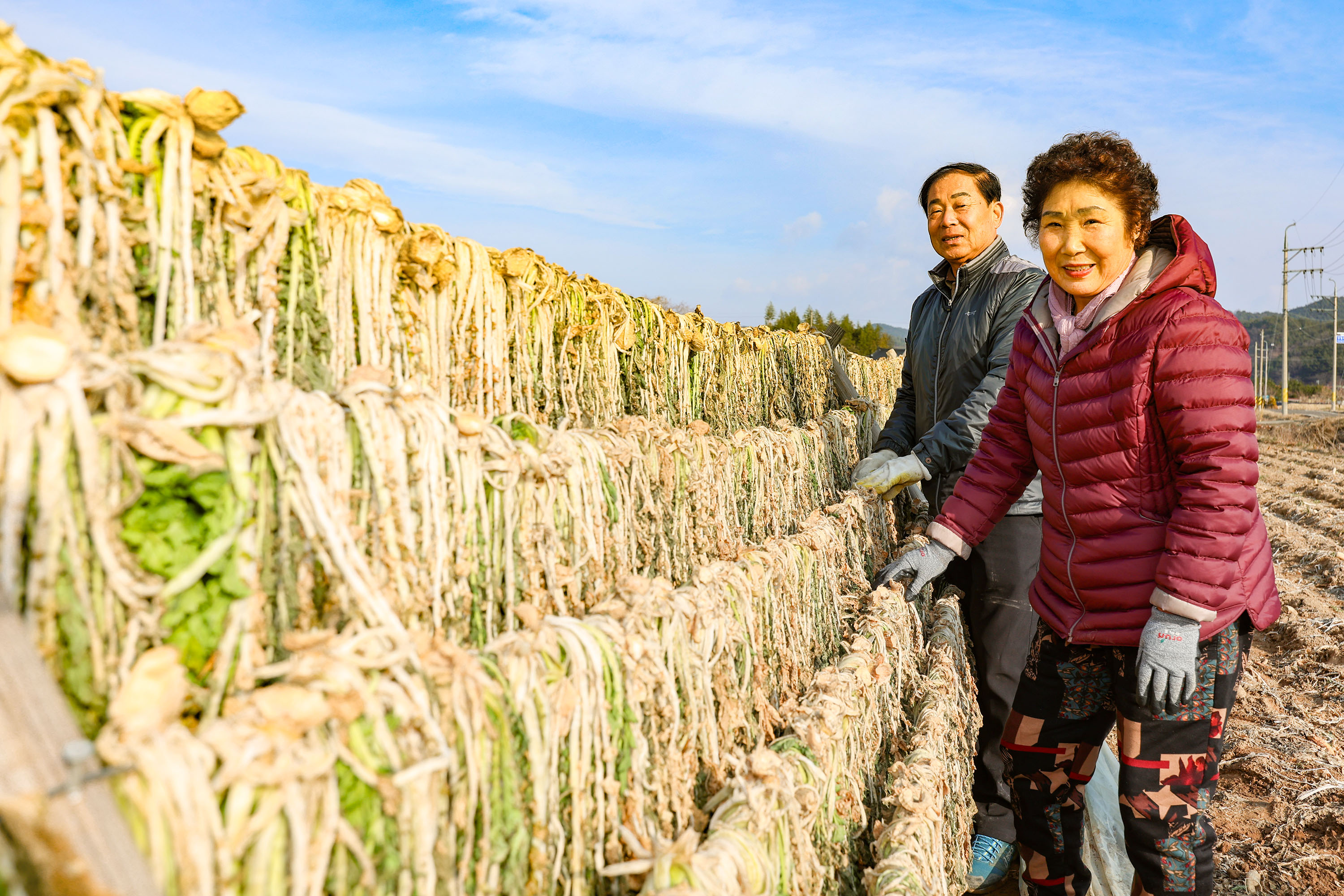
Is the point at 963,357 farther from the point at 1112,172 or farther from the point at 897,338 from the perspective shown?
the point at 897,338

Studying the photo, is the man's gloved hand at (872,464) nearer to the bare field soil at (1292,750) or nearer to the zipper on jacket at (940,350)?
the zipper on jacket at (940,350)

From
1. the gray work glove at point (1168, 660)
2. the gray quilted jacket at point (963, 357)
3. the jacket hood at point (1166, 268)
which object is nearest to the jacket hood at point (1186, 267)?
the jacket hood at point (1166, 268)

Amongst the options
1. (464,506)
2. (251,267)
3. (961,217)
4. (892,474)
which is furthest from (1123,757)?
(251,267)

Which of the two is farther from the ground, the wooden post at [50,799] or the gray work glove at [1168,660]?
the wooden post at [50,799]

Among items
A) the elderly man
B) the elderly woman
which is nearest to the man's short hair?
the elderly man

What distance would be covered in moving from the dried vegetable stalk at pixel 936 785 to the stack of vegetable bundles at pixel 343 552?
8cm

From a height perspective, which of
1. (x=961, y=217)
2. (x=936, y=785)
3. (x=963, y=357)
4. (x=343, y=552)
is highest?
(x=961, y=217)

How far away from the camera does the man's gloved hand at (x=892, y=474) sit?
327 centimetres

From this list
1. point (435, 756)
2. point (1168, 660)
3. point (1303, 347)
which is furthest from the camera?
point (1303, 347)

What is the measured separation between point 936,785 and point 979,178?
2.60 metres

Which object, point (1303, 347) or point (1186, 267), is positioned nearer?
point (1186, 267)

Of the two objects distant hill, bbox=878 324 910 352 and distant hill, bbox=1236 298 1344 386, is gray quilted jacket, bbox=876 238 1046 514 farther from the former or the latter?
distant hill, bbox=1236 298 1344 386

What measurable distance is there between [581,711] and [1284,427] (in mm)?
27282

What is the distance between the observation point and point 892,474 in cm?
328
